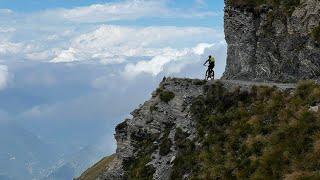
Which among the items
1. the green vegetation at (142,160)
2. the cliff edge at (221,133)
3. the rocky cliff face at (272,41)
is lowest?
the green vegetation at (142,160)

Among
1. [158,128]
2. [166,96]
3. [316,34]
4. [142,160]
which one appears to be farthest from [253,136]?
[316,34]

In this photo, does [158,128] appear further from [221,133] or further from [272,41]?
→ [272,41]

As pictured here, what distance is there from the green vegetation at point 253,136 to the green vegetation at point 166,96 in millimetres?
3503

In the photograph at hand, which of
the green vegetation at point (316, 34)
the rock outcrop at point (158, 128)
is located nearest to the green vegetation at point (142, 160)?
the rock outcrop at point (158, 128)

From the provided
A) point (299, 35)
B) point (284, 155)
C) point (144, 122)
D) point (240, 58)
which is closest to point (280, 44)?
Answer: point (299, 35)

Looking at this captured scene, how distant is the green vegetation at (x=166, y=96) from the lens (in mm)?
47797

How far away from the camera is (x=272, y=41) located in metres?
51.7

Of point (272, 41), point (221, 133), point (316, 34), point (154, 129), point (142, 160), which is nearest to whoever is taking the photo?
point (221, 133)

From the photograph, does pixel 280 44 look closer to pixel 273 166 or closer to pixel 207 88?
pixel 207 88

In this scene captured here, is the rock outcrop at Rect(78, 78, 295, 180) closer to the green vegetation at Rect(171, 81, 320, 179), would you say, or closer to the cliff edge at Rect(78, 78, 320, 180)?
the cliff edge at Rect(78, 78, 320, 180)

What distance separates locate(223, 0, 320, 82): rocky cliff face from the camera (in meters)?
46.6

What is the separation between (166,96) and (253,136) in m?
16.1

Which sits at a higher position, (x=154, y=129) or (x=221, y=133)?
(x=221, y=133)

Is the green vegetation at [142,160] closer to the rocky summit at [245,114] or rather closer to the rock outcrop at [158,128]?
the rock outcrop at [158,128]
